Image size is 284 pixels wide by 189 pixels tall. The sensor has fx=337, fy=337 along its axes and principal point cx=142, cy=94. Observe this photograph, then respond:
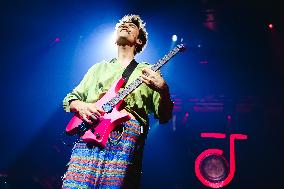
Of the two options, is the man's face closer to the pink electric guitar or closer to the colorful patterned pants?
the pink electric guitar

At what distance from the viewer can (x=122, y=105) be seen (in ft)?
9.47

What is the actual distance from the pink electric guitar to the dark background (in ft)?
19.4

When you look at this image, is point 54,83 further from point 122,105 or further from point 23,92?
point 122,105

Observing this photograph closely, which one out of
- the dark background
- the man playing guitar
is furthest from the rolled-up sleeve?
the dark background

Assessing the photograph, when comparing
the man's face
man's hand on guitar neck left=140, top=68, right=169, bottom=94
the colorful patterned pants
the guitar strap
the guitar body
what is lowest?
the colorful patterned pants

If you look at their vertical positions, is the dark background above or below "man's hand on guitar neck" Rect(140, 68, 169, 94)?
above

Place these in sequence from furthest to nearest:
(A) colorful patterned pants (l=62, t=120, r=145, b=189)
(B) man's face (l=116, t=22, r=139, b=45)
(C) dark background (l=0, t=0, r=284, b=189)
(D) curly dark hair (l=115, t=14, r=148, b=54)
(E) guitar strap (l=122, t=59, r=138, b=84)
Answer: (C) dark background (l=0, t=0, r=284, b=189) → (D) curly dark hair (l=115, t=14, r=148, b=54) → (B) man's face (l=116, t=22, r=139, b=45) → (E) guitar strap (l=122, t=59, r=138, b=84) → (A) colorful patterned pants (l=62, t=120, r=145, b=189)

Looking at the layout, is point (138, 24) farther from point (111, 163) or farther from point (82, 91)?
point (111, 163)

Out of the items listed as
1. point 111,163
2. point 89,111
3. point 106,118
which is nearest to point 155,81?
point 106,118

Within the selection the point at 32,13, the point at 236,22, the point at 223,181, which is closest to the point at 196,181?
the point at 223,181

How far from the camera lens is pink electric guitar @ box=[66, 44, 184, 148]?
8.82 feet

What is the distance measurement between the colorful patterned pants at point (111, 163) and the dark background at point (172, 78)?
6146mm

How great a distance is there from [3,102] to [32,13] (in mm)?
2438

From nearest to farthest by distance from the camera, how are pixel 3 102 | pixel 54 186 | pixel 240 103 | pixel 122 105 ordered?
1. pixel 122 105
2. pixel 54 186
3. pixel 3 102
4. pixel 240 103
